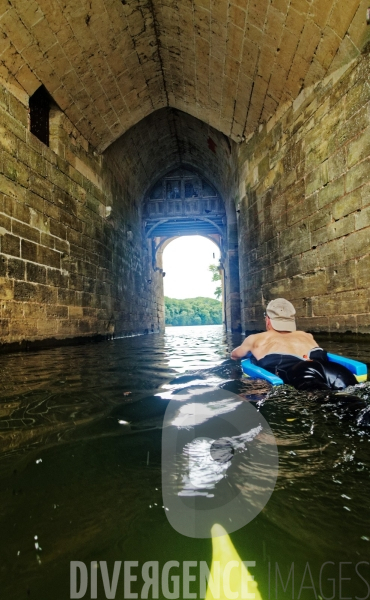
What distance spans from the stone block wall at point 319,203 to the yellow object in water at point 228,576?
4747mm

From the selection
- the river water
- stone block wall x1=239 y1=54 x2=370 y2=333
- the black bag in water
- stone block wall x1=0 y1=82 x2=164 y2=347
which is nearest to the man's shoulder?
the black bag in water

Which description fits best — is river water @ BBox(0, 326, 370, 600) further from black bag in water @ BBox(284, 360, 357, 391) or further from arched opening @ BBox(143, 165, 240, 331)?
arched opening @ BBox(143, 165, 240, 331)

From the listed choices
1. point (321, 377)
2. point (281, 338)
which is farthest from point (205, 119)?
point (321, 377)

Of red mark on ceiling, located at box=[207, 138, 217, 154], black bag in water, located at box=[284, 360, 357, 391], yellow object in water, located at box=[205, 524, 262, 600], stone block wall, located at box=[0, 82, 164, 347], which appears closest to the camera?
yellow object in water, located at box=[205, 524, 262, 600]

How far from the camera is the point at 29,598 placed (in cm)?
64

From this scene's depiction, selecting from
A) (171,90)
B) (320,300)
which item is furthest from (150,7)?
(320,300)

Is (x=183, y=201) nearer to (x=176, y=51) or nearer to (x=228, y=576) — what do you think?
(x=176, y=51)

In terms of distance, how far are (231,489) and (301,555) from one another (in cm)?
30

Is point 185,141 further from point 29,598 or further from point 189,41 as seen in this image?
point 29,598

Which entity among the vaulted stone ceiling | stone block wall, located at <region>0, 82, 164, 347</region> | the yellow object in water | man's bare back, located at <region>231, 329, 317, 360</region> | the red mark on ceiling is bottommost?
the yellow object in water

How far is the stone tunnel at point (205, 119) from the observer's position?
16.4 ft

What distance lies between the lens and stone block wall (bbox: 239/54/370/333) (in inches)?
191

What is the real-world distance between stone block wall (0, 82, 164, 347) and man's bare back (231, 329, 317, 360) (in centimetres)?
415

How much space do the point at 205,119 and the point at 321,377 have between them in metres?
8.42
